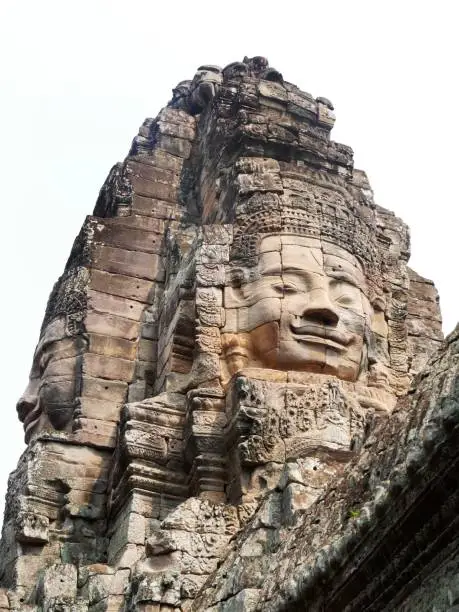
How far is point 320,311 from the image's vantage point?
10.2m

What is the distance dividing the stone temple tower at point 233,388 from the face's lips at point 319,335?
0.02 m

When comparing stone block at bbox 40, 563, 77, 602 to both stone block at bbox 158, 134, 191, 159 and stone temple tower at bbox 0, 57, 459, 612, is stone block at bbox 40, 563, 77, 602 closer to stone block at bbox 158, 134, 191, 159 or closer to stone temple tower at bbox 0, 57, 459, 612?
stone temple tower at bbox 0, 57, 459, 612

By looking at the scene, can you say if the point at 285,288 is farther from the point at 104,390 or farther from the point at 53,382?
the point at 53,382

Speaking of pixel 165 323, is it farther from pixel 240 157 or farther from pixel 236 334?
pixel 240 157

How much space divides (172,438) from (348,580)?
5523 millimetres

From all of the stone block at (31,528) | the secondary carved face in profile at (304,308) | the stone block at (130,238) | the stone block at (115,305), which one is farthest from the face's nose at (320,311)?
the stone block at (130,238)

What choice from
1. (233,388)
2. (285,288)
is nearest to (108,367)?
(285,288)

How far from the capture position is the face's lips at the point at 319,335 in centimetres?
1013

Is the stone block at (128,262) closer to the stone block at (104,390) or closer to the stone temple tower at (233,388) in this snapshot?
the stone temple tower at (233,388)

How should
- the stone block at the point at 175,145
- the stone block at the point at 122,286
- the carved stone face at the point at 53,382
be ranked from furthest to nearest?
1. the stone block at the point at 175,145
2. the stone block at the point at 122,286
3. the carved stone face at the point at 53,382

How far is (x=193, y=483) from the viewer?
966cm

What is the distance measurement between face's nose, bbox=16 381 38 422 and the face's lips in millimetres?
4019

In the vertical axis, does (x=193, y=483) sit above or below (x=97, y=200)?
below

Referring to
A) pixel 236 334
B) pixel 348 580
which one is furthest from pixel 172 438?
pixel 348 580
